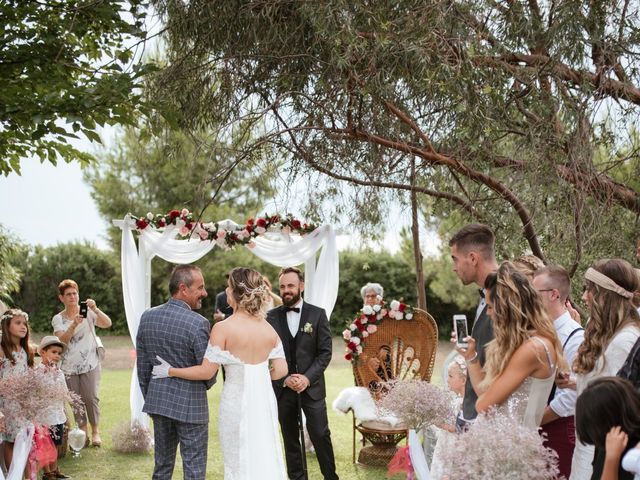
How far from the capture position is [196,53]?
5707mm

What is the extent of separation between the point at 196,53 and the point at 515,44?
2.29 m

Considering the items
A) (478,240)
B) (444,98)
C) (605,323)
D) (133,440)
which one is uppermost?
(444,98)

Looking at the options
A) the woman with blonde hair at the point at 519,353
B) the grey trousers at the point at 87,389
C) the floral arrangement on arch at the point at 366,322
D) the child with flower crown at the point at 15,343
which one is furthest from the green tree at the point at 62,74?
the woman with blonde hair at the point at 519,353

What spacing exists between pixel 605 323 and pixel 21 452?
3582 millimetres

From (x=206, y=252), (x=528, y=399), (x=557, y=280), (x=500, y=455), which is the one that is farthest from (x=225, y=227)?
(x=500, y=455)

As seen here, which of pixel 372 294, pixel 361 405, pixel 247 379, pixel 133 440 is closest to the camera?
pixel 247 379

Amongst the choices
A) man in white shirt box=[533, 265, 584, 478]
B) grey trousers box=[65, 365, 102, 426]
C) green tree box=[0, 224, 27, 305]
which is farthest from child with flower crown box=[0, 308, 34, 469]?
green tree box=[0, 224, 27, 305]

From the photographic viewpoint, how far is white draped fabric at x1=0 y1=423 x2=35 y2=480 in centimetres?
482

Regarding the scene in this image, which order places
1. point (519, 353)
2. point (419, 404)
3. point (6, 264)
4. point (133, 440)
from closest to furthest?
point (519, 353), point (419, 404), point (133, 440), point (6, 264)

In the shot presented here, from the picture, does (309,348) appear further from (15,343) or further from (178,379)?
(15,343)

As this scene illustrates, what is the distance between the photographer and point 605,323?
338 centimetres

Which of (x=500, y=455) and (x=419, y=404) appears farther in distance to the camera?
(x=419, y=404)

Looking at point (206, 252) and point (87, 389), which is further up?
point (206, 252)

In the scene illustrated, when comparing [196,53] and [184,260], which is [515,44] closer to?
[196,53]
